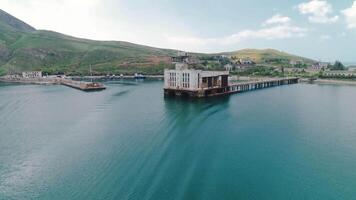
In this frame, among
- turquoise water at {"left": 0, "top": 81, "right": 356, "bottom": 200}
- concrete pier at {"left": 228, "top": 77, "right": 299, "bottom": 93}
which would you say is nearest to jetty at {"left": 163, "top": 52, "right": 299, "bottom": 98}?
concrete pier at {"left": 228, "top": 77, "right": 299, "bottom": 93}

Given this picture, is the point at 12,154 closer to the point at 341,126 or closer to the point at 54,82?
the point at 341,126

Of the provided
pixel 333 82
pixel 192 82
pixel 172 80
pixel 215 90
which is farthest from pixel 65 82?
pixel 333 82

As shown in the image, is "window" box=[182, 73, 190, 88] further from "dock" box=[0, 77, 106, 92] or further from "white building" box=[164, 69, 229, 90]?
"dock" box=[0, 77, 106, 92]

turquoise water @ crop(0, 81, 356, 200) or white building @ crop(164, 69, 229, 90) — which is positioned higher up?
white building @ crop(164, 69, 229, 90)

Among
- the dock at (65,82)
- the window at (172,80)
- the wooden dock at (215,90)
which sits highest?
the window at (172,80)

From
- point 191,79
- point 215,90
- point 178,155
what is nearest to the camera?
point 178,155

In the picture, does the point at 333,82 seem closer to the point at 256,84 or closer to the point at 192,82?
the point at 256,84

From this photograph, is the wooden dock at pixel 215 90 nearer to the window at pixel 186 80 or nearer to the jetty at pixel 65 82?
the window at pixel 186 80

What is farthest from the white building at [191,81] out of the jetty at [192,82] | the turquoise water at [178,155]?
the turquoise water at [178,155]
